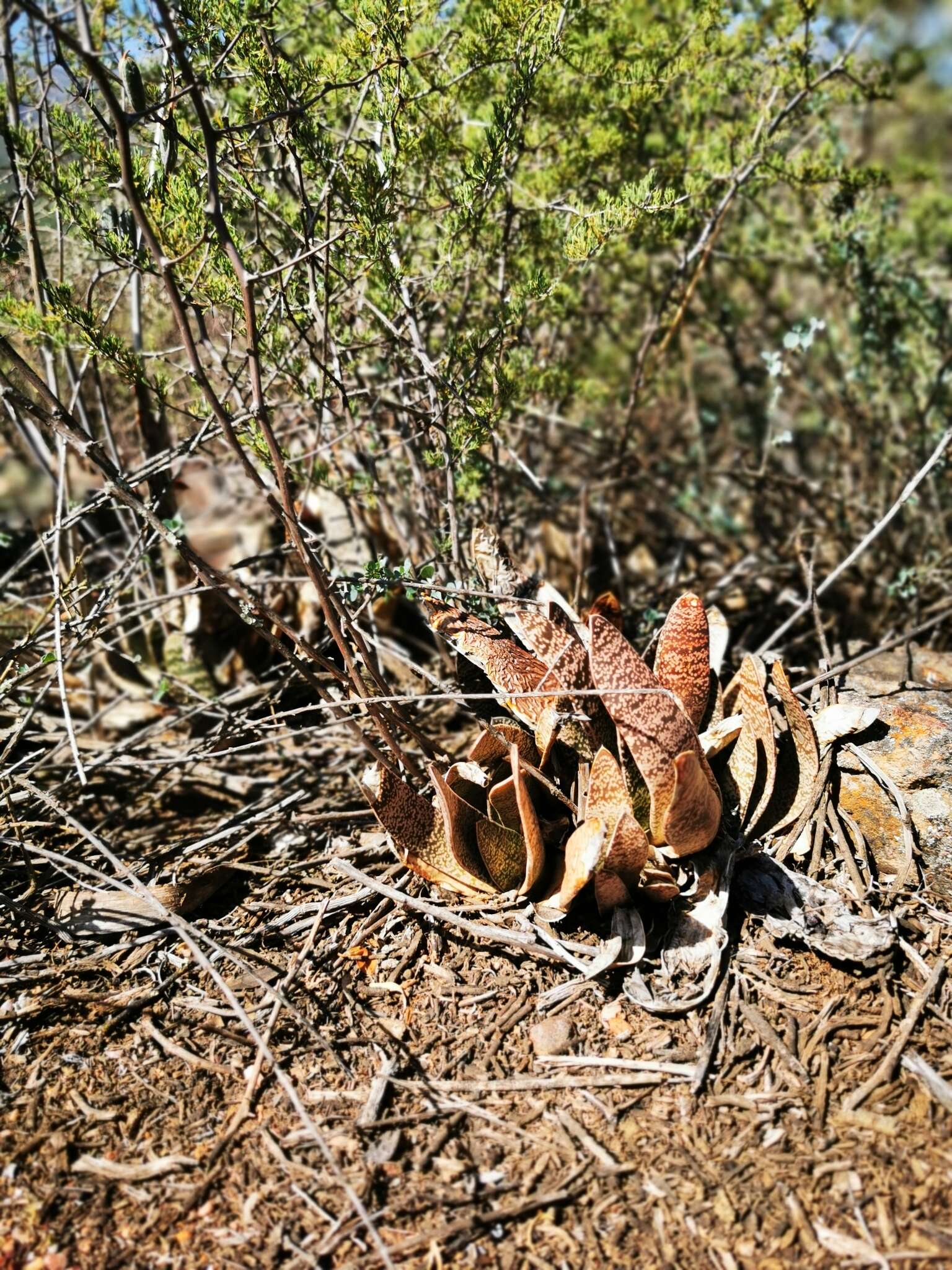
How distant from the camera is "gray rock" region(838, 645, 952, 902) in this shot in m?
2.08

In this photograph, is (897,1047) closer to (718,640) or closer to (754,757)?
(754,757)

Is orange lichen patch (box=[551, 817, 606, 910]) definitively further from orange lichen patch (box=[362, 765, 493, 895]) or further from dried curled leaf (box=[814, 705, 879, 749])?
dried curled leaf (box=[814, 705, 879, 749])

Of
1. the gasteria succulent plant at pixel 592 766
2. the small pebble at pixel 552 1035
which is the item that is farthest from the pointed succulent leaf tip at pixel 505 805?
the small pebble at pixel 552 1035

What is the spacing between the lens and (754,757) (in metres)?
2.13

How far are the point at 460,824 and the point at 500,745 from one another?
0.68 feet

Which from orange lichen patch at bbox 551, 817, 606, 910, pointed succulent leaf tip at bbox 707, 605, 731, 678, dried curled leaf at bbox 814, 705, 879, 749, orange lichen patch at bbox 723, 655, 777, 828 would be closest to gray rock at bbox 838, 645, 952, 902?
dried curled leaf at bbox 814, 705, 879, 749

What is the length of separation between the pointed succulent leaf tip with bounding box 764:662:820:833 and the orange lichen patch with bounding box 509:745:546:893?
53cm

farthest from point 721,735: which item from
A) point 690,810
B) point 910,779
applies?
point 910,779

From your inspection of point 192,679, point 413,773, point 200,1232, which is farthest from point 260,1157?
point 192,679

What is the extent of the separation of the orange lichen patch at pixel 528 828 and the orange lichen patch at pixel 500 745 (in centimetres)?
7

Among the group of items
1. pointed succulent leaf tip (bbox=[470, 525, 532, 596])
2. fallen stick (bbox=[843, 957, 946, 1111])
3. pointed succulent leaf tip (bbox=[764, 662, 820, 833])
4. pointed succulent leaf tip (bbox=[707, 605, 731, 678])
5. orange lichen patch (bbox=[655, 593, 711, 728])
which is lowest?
fallen stick (bbox=[843, 957, 946, 1111])

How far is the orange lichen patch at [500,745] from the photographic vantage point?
6.98 feet

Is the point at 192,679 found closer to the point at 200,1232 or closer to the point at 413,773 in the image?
the point at 413,773

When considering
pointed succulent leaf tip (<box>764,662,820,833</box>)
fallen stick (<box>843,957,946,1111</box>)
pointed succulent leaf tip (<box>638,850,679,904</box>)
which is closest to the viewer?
fallen stick (<box>843,957,946,1111</box>)
